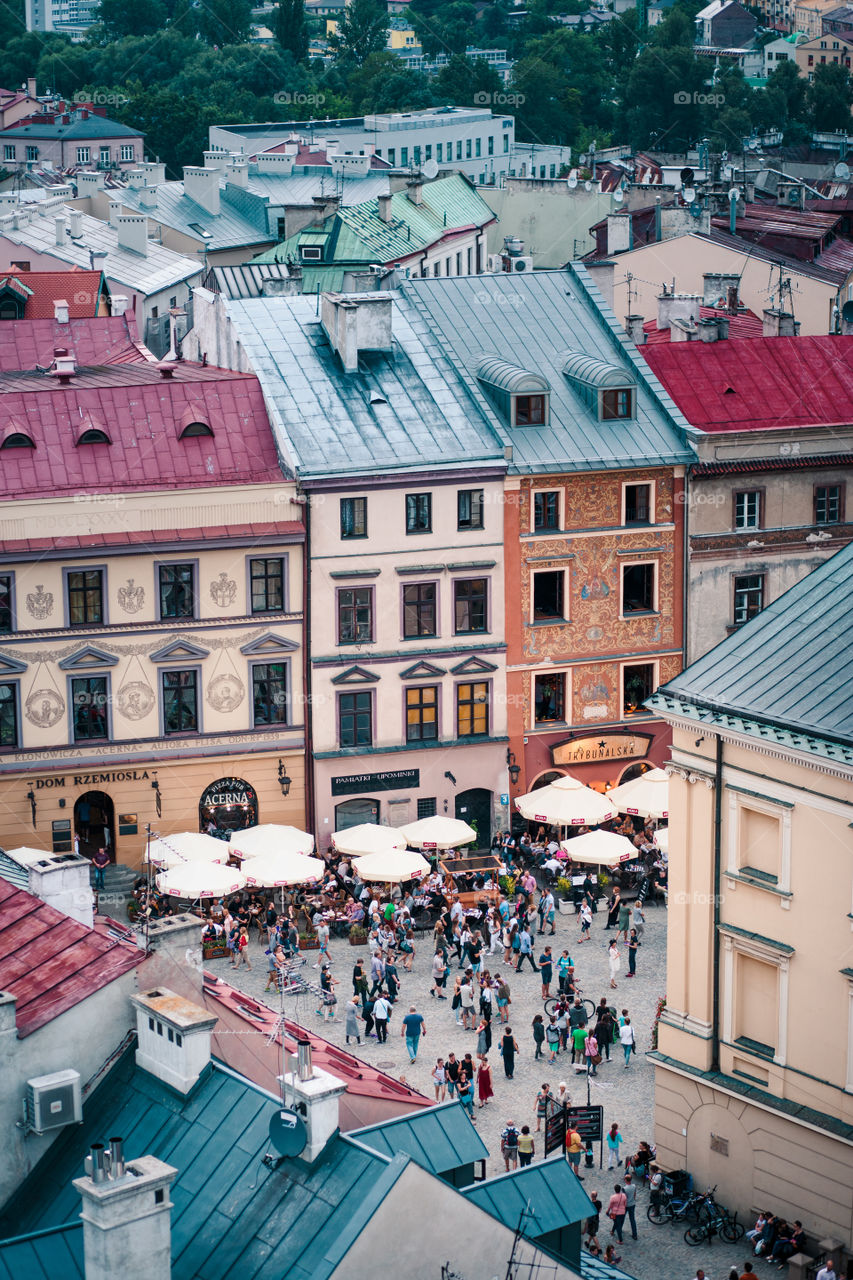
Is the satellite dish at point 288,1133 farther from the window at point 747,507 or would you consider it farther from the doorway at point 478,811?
the window at point 747,507

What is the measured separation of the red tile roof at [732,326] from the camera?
284 ft

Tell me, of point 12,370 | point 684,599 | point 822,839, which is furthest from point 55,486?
point 822,839

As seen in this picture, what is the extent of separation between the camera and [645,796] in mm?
69562

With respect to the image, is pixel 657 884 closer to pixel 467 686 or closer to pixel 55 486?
pixel 467 686

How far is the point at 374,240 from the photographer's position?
11869cm

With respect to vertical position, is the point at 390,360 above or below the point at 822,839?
above

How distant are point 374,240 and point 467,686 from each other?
5281 cm

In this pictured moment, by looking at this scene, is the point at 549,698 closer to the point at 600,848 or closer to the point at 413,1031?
the point at 600,848

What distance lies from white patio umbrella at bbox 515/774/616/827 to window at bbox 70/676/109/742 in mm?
13298

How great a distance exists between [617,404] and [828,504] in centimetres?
805

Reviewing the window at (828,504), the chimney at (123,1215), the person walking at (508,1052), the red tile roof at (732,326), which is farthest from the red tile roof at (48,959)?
the red tile roof at (732,326)

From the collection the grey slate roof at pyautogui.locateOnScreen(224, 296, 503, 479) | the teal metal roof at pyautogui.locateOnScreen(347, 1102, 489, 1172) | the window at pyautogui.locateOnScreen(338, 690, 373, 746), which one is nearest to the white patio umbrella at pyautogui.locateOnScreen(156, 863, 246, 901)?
the window at pyautogui.locateOnScreen(338, 690, 373, 746)

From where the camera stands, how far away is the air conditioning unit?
34344mm

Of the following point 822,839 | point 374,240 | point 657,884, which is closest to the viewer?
point 822,839
